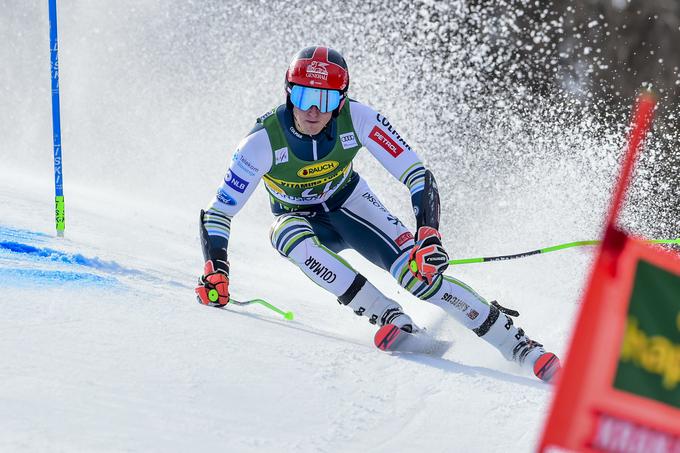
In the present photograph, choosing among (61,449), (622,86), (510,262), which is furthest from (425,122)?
(61,449)

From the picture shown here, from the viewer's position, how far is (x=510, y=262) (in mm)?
7199

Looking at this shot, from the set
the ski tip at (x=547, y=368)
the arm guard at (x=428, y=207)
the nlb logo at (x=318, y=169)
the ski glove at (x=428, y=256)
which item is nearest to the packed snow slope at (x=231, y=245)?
the ski tip at (x=547, y=368)

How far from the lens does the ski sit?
3.53 m

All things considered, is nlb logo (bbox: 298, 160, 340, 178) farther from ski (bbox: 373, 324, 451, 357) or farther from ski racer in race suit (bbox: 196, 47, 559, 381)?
ski (bbox: 373, 324, 451, 357)

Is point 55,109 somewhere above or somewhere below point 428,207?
above

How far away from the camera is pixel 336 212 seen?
174 inches

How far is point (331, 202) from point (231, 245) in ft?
9.68

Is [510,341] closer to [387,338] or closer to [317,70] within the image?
[387,338]

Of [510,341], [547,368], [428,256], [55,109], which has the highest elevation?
[55,109]

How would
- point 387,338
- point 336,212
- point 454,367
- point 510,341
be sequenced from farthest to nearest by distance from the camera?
point 336,212 → point 510,341 → point 387,338 → point 454,367

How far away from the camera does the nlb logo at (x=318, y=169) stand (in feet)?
13.7

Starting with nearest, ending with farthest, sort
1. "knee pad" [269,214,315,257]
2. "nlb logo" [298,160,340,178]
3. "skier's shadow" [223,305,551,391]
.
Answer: "skier's shadow" [223,305,551,391] → "knee pad" [269,214,315,257] → "nlb logo" [298,160,340,178]

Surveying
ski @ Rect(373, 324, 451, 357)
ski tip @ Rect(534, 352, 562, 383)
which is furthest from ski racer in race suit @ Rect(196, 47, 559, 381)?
ski @ Rect(373, 324, 451, 357)

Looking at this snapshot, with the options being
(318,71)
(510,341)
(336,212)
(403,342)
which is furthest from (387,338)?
(318,71)
